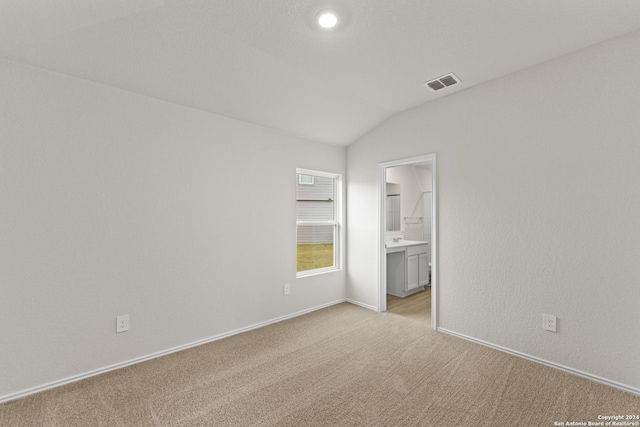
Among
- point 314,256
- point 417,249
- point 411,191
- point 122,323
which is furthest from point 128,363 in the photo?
point 411,191

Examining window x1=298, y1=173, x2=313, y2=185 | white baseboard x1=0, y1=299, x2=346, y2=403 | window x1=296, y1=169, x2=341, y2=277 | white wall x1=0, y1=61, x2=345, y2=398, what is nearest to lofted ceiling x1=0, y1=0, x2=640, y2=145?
white wall x1=0, y1=61, x2=345, y2=398

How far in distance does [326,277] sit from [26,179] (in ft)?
10.7

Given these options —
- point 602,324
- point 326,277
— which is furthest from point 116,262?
point 602,324

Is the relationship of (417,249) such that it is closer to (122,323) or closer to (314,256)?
(314,256)

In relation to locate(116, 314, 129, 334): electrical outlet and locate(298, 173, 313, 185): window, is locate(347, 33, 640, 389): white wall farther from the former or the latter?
locate(116, 314, 129, 334): electrical outlet

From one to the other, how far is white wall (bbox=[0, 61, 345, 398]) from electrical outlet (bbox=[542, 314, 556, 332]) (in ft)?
8.93

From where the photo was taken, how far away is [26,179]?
2078mm

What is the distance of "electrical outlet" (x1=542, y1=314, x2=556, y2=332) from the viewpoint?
8.02 ft

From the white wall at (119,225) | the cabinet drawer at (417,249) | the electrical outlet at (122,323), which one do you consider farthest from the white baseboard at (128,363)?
the cabinet drawer at (417,249)

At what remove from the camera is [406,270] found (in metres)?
4.56

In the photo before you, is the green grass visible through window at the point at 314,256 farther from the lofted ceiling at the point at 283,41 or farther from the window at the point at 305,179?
the lofted ceiling at the point at 283,41

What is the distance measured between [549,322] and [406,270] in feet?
7.16

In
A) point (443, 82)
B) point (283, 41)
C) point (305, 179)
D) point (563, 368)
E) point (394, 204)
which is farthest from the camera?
point (394, 204)

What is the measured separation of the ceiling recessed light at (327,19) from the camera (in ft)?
6.53
